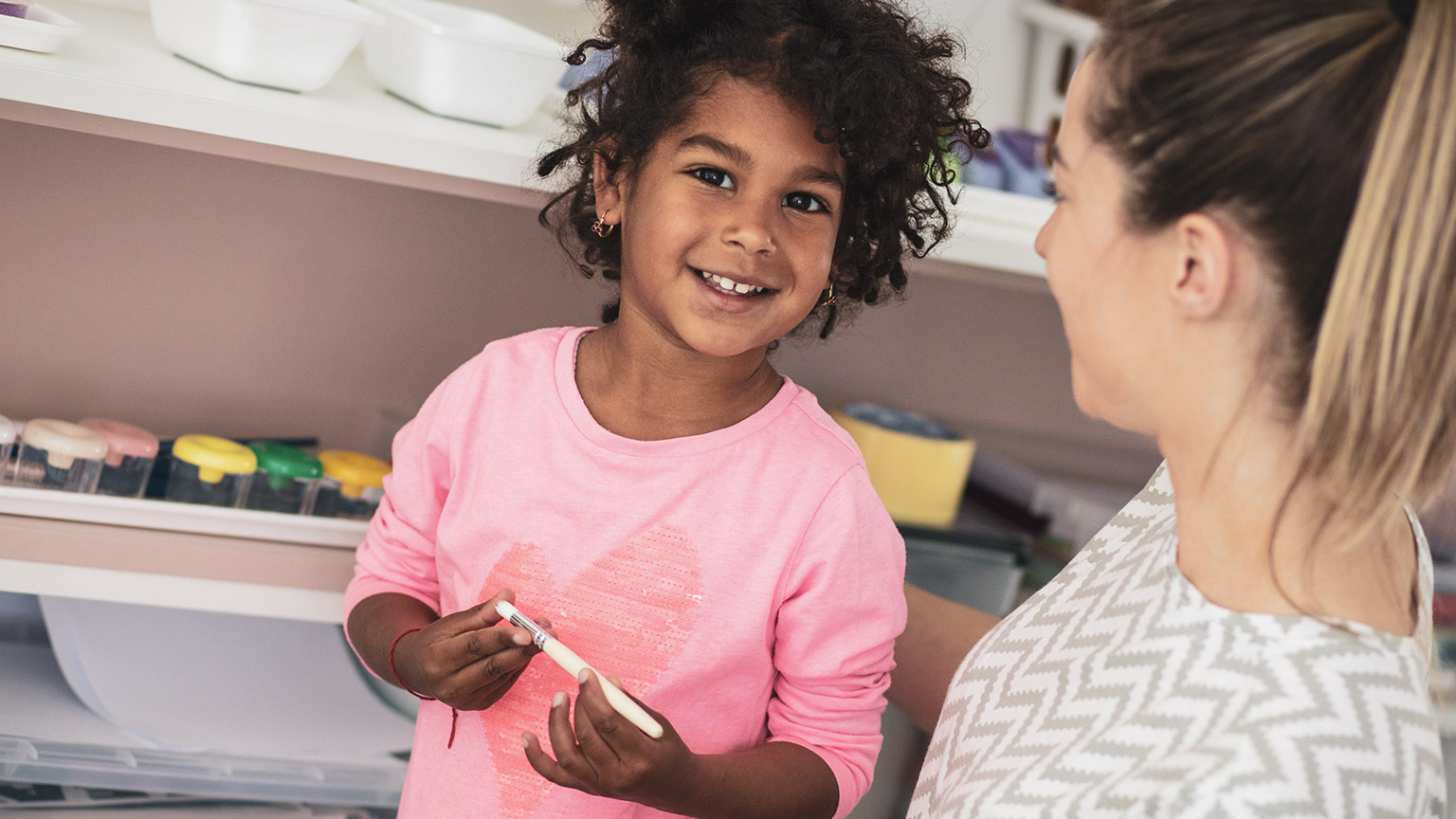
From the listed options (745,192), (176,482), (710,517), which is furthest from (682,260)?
(176,482)

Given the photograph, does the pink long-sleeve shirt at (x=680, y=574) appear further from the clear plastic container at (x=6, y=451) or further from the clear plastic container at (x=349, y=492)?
the clear plastic container at (x=6, y=451)

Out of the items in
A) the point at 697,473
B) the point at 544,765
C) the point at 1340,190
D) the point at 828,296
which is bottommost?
the point at 544,765

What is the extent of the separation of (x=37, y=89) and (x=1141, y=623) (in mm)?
889

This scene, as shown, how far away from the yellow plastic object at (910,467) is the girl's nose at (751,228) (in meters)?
0.60

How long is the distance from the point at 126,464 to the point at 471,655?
18.8 inches

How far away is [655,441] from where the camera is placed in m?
0.96

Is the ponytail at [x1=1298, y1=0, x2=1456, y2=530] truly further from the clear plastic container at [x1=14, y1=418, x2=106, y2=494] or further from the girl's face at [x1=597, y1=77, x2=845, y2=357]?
the clear plastic container at [x1=14, y1=418, x2=106, y2=494]

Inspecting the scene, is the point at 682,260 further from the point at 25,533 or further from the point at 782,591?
the point at 25,533

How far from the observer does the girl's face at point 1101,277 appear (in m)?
0.65

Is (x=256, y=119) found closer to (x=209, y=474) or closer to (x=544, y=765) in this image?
(x=209, y=474)

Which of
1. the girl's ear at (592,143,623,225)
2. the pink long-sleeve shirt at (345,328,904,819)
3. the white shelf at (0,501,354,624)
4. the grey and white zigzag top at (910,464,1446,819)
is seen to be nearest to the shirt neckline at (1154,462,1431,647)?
the grey and white zigzag top at (910,464,1446,819)

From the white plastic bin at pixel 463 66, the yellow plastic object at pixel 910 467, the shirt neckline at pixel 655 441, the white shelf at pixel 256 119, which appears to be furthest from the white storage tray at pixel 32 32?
the yellow plastic object at pixel 910 467

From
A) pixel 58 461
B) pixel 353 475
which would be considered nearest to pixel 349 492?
pixel 353 475

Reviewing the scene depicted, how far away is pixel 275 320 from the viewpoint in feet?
4.63
